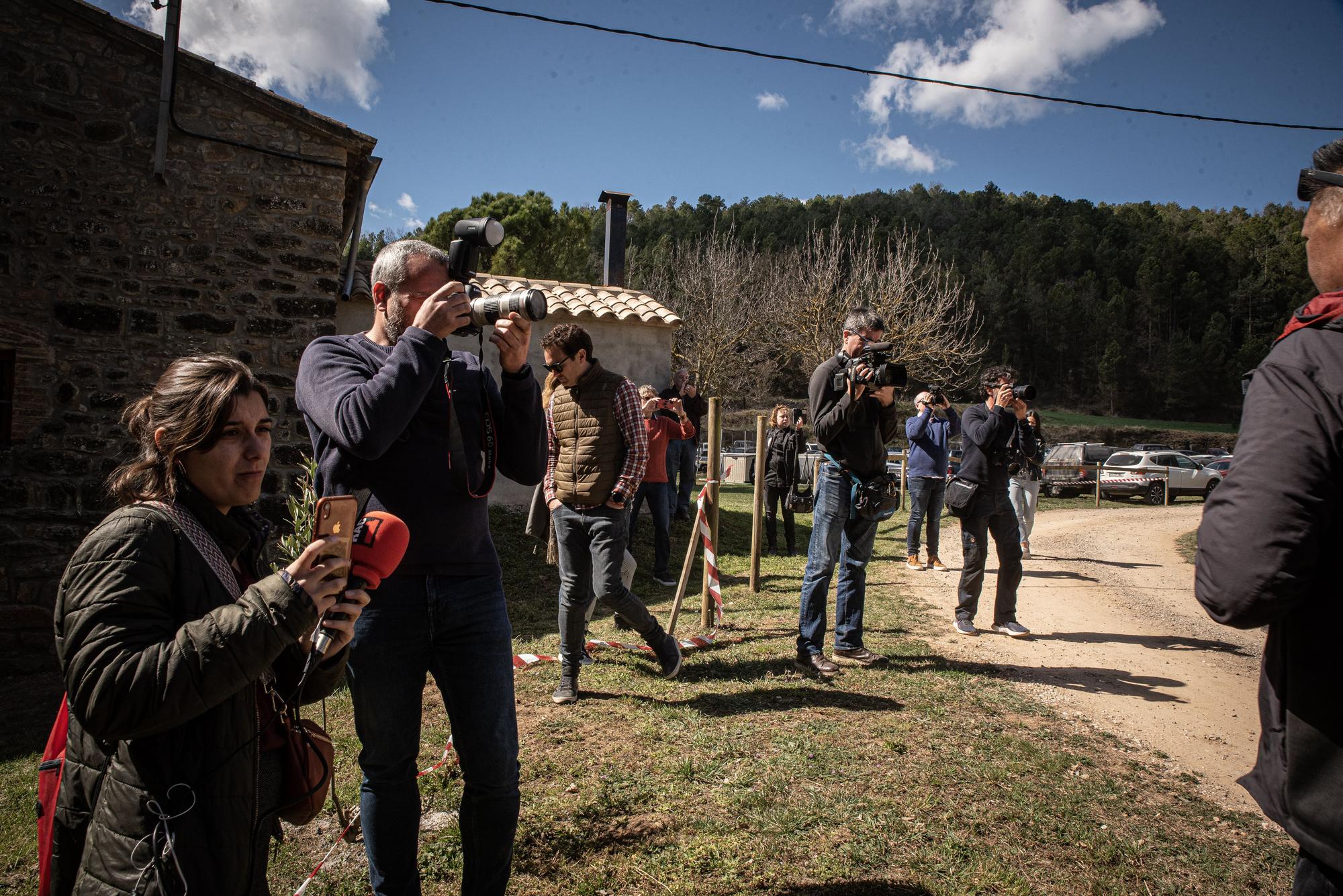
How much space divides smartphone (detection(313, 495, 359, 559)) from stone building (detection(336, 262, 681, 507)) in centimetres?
965

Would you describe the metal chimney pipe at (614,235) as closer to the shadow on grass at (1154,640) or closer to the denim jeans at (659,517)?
the denim jeans at (659,517)

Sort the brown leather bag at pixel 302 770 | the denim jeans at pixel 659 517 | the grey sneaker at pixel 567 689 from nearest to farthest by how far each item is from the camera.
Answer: the brown leather bag at pixel 302 770 < the grey sneaker at pixel 567 689 < the denim jeans at pixel 659 517

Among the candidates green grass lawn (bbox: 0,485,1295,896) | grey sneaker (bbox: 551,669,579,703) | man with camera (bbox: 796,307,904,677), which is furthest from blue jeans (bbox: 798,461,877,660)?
grey sneaker (bbox: 551,669,579,703)

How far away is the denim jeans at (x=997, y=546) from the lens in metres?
5.72

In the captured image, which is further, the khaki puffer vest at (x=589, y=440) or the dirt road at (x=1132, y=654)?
the khaki puffer vest at (x=589, y=440)

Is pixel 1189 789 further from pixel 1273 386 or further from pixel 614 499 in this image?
pixel 614 499

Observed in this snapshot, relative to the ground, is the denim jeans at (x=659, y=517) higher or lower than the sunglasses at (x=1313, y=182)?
lower

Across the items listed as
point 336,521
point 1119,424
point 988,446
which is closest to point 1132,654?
point 988,446

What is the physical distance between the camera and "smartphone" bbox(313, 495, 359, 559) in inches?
58.4

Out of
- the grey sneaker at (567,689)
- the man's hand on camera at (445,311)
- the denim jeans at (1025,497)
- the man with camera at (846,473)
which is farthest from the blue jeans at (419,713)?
the denim jeans at (1025,497)

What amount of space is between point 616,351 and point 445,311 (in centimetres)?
1020

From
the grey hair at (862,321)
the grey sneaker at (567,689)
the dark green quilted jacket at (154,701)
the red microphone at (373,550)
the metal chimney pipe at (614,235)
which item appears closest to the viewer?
the dark green quilted jacket at (154,701)

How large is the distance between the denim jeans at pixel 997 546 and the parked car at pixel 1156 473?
55.9 feet

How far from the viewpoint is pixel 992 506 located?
573 cm
